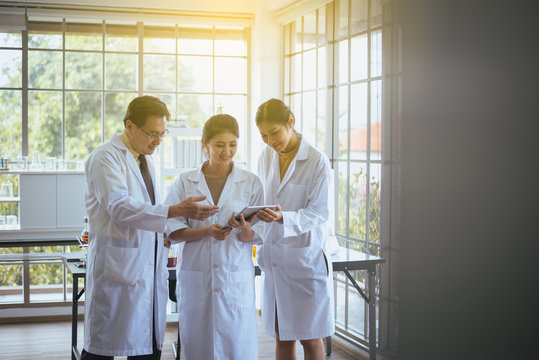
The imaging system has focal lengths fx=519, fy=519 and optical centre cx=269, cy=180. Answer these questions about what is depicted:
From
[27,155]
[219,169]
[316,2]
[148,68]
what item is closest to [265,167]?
[219,169]

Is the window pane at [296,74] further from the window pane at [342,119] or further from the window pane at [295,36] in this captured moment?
the window pane at [342,119]

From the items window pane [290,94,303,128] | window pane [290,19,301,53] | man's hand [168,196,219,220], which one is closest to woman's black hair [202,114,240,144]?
man's hand [168,196,219,220]

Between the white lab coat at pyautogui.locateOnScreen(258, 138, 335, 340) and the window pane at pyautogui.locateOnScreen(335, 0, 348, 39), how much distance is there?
1.85 metres

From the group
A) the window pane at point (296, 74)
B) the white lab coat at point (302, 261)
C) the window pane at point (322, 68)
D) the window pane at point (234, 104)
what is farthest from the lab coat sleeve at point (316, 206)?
the window pane at point (234, 104)

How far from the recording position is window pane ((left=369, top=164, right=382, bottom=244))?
3.59 metres

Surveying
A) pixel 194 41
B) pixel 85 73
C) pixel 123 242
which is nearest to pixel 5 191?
pixel 85 73

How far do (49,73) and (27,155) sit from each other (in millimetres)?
801

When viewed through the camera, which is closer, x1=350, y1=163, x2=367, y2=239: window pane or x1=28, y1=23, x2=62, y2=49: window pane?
x1=350, y1=163, x2=367, y2=239: window pane

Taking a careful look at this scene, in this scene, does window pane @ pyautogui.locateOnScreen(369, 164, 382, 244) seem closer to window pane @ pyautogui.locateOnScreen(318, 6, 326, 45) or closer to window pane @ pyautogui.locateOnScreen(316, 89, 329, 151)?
window pane @ pyautogui.locateOnScreen(316, 89, 329, 151)

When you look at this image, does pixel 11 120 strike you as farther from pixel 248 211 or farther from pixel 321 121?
pixel 248 211

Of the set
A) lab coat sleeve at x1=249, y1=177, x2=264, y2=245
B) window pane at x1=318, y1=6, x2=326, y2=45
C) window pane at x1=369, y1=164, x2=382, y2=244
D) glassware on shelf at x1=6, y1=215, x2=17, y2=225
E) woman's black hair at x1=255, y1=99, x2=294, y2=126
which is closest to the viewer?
lab coat sleeve at x1=249, y1=177, x2=264, y2=245

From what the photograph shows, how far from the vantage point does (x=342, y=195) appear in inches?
160

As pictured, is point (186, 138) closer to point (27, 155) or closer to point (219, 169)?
point (27, 155)

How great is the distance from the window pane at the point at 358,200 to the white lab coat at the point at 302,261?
1.36 metres
